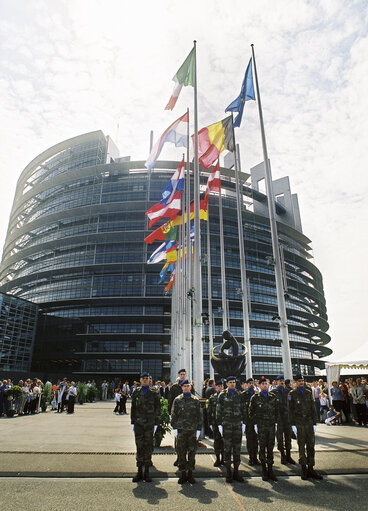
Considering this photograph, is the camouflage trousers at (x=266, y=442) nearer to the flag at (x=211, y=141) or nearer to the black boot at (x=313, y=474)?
the black boot at (x=313, y=474)

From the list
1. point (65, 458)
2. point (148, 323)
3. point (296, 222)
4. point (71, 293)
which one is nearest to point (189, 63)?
point (65, 458)

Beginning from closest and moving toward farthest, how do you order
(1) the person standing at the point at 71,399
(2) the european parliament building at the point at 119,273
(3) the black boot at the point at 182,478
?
(3) the black boot at the point at 182,478 → (1) the person standing at the point at 71,399 → (2) the european parliament building at the point at 119,273

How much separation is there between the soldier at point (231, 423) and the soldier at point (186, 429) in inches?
19.9

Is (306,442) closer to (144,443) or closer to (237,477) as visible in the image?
(237,477)

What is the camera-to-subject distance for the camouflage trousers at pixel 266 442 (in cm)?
611

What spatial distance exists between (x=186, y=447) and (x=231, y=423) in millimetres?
1010

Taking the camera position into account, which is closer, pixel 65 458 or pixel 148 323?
pixel 65 458

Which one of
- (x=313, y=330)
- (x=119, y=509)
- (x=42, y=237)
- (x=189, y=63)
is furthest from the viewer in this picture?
(x=42, y=237)

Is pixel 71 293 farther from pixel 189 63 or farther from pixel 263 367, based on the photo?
pixel 189 63

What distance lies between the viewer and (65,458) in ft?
24.0

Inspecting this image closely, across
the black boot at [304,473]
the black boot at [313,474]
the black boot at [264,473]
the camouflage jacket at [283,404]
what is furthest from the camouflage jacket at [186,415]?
the camouflage jacket at [283,404]

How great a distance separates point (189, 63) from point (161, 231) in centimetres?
1158

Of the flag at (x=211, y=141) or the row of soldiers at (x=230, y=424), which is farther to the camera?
the flag at (x=211, y=141)

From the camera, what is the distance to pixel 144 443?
6191 mm
